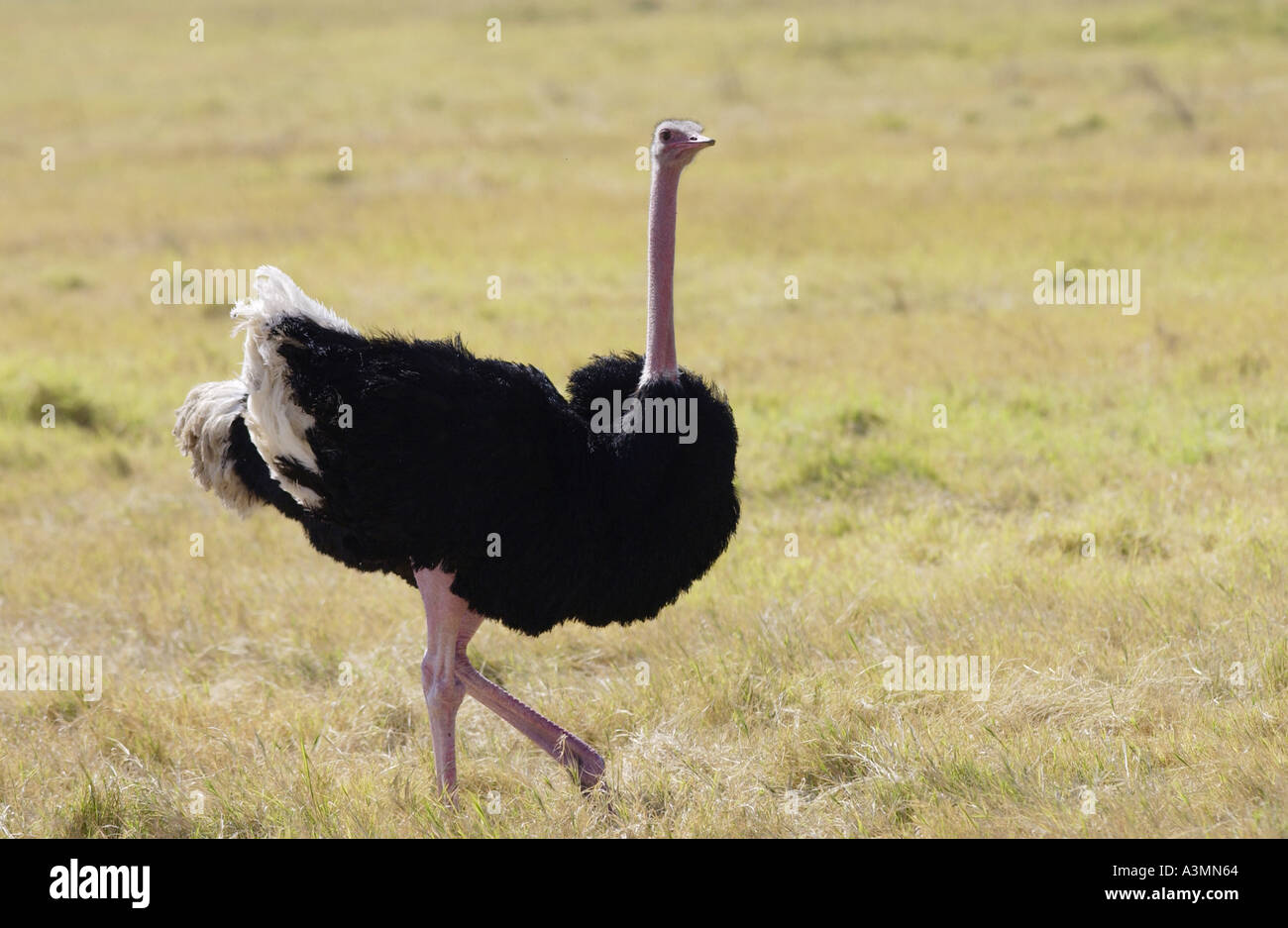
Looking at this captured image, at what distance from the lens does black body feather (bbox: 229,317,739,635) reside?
15.8ft

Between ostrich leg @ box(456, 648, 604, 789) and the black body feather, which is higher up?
the black body feather

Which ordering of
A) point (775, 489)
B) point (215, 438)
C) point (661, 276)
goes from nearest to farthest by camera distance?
point (661, 276), point (215, 438), point (775, 489)

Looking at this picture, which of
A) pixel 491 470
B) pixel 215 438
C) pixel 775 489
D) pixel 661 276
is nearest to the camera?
pixel 491 470

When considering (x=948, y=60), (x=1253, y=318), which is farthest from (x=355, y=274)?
(x=948, y=60)

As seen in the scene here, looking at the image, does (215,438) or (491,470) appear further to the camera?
(215,438)

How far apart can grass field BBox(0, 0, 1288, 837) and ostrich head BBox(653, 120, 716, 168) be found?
6.15ft

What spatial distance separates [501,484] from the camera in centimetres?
480

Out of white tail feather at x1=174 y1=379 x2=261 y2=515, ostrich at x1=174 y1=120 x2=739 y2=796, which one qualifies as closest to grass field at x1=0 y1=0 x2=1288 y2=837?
ostrich at x1=174 y1=120 x2=739 y2=796

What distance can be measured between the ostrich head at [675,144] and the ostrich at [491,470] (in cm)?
4

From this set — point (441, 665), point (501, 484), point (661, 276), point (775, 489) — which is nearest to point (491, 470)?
point (501, 484)

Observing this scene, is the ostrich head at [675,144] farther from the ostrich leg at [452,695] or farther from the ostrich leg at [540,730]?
the ostrich leg at [540,730]

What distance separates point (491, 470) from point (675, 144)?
1.29 meters

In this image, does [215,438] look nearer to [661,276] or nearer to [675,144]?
[661,276]

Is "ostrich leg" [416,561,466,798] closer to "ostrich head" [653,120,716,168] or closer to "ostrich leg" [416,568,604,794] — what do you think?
"ostrich leg" [416,568,604,794]
